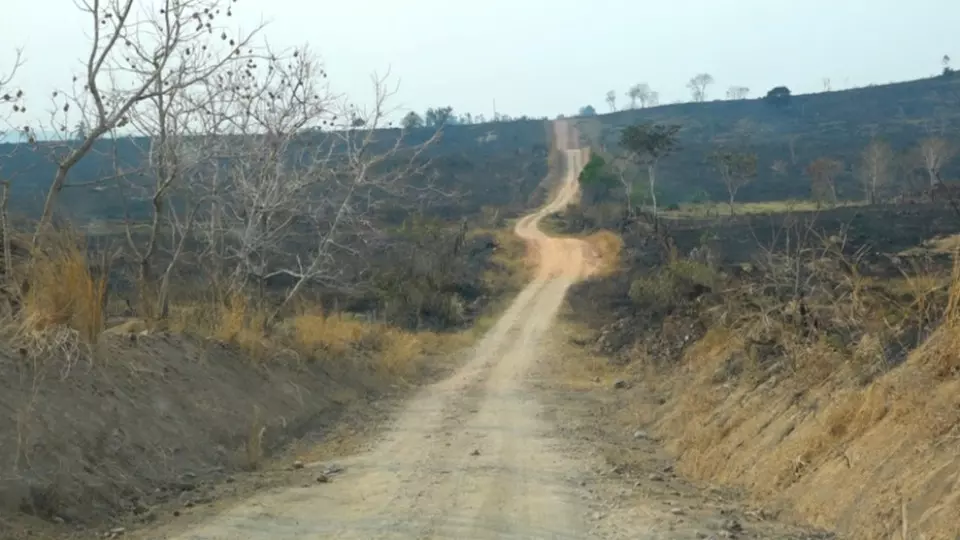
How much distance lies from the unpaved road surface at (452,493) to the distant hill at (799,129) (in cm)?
6839

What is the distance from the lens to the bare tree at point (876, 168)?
240 ft

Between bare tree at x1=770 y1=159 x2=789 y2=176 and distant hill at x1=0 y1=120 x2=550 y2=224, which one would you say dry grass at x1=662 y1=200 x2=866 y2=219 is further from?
distant hill at x1=0 y1=120 x2=550 y2=224

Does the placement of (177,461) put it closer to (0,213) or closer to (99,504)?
(99,504)

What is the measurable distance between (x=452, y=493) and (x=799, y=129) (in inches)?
4634

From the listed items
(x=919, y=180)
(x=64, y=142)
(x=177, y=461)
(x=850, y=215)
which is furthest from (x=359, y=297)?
(x=919, y=180)

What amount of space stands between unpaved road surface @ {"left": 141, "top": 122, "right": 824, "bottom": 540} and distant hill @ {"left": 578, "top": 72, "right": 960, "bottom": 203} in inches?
2693

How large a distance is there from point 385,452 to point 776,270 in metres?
5.36

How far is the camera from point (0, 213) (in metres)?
10.4

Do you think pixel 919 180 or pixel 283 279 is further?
pixel 919 180

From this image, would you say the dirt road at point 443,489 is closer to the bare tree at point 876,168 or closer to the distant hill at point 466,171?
the distant hill at point 466,171

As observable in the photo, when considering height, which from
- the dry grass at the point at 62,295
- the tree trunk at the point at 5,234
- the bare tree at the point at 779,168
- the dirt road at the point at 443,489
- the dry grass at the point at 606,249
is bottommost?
the dry grass at the point at 606,249

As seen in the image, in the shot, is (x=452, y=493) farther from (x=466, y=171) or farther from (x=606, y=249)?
(x=466, y=171)

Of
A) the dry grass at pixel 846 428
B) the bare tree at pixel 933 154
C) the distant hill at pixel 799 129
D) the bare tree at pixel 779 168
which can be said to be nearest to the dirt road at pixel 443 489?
the dry grass at pixel 846 428

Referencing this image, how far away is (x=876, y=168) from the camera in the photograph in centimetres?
7362
